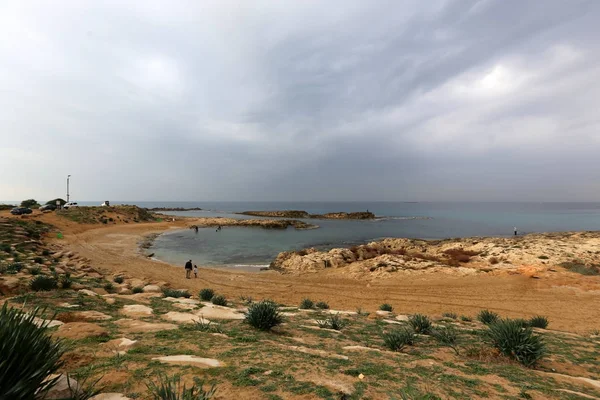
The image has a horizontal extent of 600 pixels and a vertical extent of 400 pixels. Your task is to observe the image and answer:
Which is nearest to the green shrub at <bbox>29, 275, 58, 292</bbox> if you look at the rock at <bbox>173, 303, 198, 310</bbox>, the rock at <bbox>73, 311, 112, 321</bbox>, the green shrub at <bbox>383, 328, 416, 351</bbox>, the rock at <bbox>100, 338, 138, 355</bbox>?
the rock at <bbox>73, 311, 112, 321</bbox>

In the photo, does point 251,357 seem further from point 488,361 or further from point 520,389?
point 488,361

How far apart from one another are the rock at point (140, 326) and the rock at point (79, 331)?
1.85 ft

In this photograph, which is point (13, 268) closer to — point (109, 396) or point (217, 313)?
point (217, 313)

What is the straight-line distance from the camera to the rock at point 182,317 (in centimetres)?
649

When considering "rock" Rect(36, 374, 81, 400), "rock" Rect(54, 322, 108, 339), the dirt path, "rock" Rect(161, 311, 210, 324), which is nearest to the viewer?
"rock" Rect(36, 374, 81, 400)

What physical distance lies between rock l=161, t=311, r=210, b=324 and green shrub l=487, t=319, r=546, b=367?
691 cm

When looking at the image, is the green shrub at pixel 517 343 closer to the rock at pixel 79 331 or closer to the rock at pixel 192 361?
the rock at pixel 192 361

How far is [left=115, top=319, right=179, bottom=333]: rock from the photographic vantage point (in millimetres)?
5389

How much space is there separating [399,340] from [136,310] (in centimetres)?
697

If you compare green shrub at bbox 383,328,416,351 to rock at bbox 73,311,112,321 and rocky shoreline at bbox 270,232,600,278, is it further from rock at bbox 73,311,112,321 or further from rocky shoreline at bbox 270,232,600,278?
rocky shoreline at bbox 270,232,600,278

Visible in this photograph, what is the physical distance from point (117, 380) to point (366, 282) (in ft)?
56.1

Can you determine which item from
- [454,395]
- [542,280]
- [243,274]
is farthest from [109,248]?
[542,280]

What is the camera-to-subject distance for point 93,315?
233 inches

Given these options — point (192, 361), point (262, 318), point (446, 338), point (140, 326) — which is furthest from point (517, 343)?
point (140, 326)
